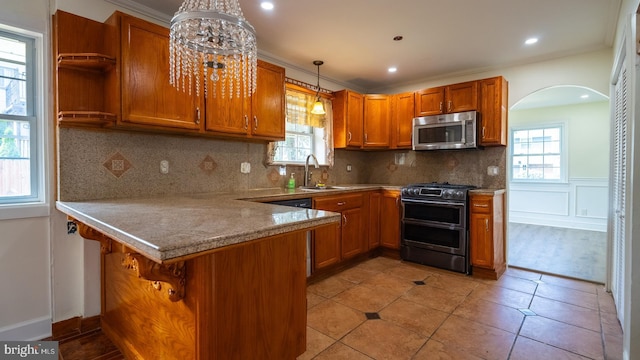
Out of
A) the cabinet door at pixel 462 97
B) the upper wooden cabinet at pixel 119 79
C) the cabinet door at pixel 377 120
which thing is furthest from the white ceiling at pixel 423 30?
the cabinet door at pixel 377 120

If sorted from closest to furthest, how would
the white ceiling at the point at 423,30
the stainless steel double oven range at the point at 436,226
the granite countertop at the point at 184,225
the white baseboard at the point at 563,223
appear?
the granite countertop at the point at 184,225, the white ceiling at the point at 423,30, the stainless steel double oven range at the point at 436,226, the white baseboard at the point at 563,223

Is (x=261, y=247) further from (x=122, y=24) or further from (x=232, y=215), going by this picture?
(x=122, y=24)

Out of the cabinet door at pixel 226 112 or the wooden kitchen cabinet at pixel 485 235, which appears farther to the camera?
the wooden kitchen cabinet at pixel 485 235

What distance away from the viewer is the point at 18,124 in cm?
203

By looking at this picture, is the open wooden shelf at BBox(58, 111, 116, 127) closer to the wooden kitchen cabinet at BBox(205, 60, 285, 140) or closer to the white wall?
the white wall

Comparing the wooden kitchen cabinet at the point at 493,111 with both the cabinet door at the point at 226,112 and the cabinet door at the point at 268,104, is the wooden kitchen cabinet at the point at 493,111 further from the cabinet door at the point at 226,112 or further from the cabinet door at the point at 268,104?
the cabinet door at the point at 226,112

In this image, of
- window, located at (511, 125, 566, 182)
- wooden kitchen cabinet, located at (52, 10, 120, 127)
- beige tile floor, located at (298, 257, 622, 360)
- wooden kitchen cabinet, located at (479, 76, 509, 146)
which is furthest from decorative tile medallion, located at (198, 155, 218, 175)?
window, located at (511, 125, 566, 182)

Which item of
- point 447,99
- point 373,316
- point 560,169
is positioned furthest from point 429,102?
point 560,169

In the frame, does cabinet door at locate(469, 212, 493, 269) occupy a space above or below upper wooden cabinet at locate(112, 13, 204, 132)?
below

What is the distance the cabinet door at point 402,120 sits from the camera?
13.4ft

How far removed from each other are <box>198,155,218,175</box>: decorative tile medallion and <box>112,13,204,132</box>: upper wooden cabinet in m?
0.49

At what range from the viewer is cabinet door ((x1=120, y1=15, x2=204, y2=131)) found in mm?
2037

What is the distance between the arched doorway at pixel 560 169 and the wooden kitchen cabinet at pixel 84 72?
17.3 feet

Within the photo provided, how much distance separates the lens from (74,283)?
2166mm
